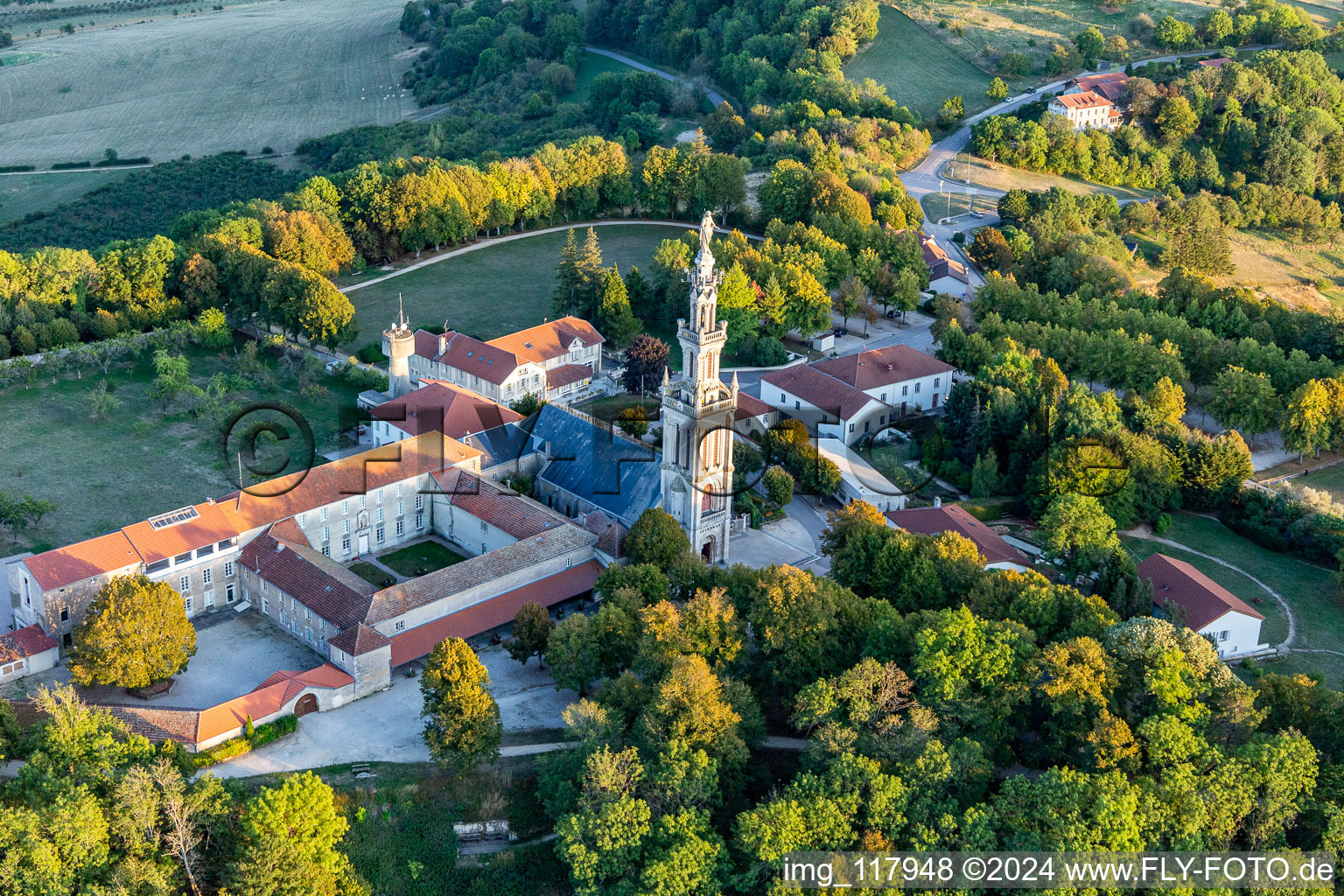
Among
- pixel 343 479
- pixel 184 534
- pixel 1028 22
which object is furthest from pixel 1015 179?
pixel 184 534

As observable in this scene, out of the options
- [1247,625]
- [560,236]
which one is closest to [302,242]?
[560,236]

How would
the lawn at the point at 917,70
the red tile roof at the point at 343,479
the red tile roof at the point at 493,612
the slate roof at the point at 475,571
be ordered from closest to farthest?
the red tile roof at the point at 493,612
the slate roof at the point at 475,571
the red tile roof at the point at 343,479
the lawn at the point at 917,70

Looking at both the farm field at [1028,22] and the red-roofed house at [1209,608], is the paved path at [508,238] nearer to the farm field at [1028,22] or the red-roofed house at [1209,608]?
the farm field at [1028,22]

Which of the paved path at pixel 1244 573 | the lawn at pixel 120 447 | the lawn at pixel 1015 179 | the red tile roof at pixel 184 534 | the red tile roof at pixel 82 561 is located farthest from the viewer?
the lawn at pixel 1015 179

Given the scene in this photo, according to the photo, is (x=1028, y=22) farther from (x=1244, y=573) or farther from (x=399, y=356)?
(x=399, y=356)


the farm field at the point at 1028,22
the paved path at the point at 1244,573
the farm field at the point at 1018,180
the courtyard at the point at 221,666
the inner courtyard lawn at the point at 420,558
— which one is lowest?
the inner courtyard lawn at the point at 420,558

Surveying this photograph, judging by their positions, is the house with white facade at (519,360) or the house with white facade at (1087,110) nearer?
the house with white facade at (519,360)

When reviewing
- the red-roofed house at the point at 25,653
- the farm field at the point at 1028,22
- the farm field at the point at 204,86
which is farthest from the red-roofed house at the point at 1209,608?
the farm field at the point at 204,86
